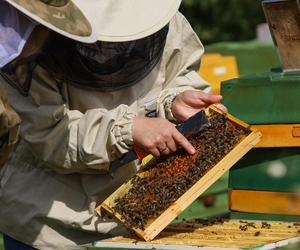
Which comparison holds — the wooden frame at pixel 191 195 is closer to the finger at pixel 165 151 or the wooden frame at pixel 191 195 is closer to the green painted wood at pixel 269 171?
the finger at pixel 165 151

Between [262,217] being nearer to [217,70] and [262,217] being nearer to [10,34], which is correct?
[10,34]

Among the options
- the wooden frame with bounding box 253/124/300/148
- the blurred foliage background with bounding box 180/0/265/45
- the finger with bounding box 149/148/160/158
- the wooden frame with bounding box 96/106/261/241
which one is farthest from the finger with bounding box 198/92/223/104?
the blurred foliage background with bounding box 180/0/265/45

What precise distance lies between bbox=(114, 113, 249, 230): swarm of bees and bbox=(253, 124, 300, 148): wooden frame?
40 centimetres

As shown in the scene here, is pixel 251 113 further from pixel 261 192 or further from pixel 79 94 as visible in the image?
pixel 79 94

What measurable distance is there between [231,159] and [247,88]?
68 centimetres

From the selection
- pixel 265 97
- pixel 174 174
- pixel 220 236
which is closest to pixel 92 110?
pixel 174 174

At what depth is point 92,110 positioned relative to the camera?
3557mm

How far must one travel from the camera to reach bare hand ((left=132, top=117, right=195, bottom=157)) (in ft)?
11.1

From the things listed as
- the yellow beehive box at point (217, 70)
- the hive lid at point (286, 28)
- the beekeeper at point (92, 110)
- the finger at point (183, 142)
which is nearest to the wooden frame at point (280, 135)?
the beekeeper at point (92, 110)

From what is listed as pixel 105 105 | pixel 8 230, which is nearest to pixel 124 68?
pixel 105 105

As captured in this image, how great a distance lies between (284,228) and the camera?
3594 millimetres

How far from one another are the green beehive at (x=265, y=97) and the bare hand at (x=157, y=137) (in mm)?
610

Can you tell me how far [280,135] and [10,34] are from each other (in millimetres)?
1497

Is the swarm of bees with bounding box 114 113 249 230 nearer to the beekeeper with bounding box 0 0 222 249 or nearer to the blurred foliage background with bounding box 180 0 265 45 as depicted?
the beekeeper with bounding box 0 0 222 249
